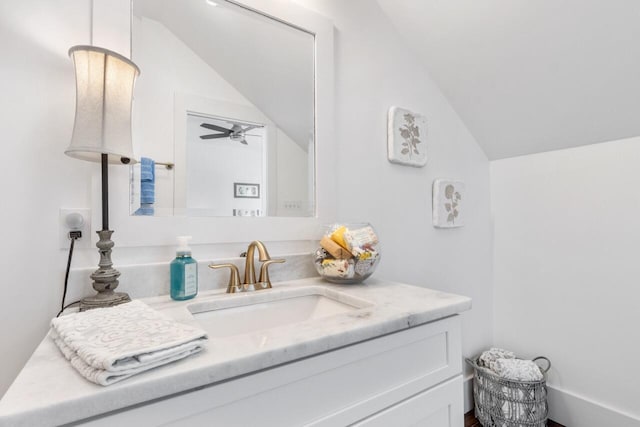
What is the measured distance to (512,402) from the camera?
4.96 feet

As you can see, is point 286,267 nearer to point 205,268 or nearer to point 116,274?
point 205,268

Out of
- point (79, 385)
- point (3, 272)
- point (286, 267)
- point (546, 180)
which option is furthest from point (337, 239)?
point (546, 180)

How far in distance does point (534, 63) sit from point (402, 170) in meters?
0.74

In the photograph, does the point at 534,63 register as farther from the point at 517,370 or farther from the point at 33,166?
the point at 33,166

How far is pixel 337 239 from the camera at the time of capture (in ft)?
3.59

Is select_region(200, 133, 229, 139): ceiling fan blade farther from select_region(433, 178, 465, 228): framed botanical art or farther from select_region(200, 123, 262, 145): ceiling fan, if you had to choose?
select_region(433, 178, 465, 228): framed botanical art

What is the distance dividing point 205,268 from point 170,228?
0.54 ft

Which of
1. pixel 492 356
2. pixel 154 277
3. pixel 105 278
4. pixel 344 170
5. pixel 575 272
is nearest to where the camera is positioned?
pixel 105 278

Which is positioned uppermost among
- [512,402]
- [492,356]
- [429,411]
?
[429,411]

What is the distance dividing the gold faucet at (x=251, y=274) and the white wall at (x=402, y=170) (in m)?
0.45

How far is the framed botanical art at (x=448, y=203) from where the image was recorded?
1.69 m

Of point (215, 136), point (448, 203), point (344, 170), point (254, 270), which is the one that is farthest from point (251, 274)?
point (448, 203)

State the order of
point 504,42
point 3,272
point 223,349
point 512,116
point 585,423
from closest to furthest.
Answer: point 223,349 < point 3,272 < point 504,42 < point 585,423 < point 512,116

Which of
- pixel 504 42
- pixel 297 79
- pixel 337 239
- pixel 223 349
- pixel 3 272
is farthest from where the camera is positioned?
pixel 504 42
